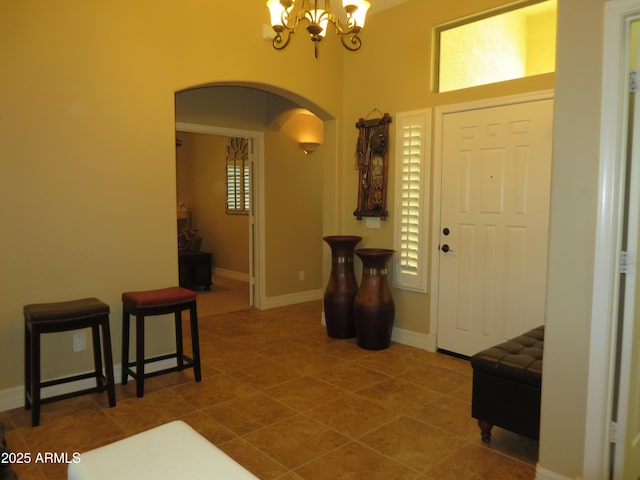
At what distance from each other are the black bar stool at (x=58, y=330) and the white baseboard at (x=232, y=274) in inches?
179

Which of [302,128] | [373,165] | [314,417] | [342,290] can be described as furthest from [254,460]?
[302,128]

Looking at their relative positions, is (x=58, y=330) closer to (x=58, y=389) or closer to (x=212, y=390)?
(x=58, y=389)

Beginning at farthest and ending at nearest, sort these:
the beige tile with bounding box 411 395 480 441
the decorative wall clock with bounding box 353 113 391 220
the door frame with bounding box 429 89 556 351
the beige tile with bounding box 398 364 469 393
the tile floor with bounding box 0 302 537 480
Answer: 1. the decorative wall clock with bounding box 353 113 391 220
2. the door frame with bounding box 429 89 556 351
3. the beige tile with bounding box 398 364 469 393
4. the beige tile with bounding box 411 395 480 441
5. the tile floor with bounding box 0 302 537 480

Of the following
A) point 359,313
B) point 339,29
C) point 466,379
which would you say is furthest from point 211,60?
point 466,379

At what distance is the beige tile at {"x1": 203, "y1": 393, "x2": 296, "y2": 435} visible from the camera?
281 centimetres

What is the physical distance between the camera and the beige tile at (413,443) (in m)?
2.44

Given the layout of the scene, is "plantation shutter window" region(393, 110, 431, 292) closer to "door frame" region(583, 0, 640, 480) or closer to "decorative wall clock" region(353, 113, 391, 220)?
"decorative wall clock" region(353, 113, 391, 220)

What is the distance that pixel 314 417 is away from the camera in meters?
2.91

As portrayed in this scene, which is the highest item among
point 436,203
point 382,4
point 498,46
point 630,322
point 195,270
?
point 382,4

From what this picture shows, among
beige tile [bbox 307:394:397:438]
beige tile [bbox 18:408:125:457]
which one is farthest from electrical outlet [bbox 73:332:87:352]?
beige tile [bbox 307:394:397:438]

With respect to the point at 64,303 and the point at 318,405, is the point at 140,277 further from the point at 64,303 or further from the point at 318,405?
the point at 318,405

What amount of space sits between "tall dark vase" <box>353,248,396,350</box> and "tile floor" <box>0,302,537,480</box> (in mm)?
126

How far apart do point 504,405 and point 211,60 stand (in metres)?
3.27

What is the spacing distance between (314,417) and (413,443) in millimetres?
640
